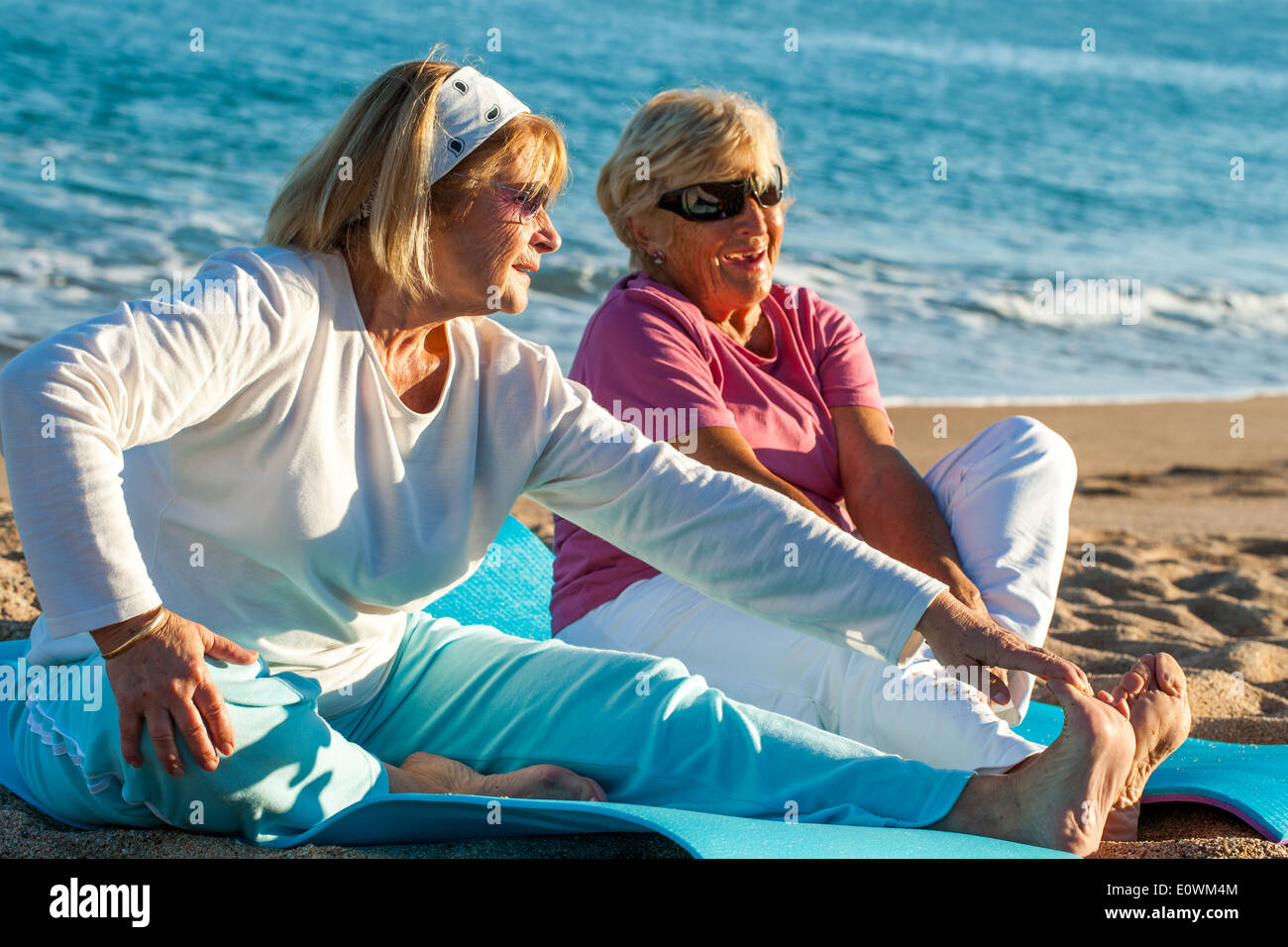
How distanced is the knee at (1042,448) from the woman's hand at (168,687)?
1.82m

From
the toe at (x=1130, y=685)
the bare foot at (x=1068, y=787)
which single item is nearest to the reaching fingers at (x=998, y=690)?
the bare foot at (x=1068, y=787)

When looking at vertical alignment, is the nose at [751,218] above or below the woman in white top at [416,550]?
above

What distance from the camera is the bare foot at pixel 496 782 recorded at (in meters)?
2.33

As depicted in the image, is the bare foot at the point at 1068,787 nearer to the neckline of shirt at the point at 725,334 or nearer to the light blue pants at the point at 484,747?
the light blue pants at the point at 484,747

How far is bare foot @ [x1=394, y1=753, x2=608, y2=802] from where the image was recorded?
2.33 m

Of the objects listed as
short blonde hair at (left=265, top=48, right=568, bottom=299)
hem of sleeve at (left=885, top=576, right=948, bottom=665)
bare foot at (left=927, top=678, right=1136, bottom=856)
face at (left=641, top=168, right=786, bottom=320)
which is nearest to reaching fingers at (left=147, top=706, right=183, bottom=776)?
short blonde hair at (left=265, top=48, right=568, bottom=299)

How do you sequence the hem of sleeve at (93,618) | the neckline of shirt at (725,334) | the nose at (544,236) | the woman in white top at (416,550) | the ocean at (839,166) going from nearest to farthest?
the hem of sleeve at (93,618), the woman in white top at (416,550), the nose at (544,236), the neckline of shirt at (725,334), the ocean at (839,166)

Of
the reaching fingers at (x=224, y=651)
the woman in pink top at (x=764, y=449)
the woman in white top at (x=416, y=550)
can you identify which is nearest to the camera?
the reaching fingers at (x=224, y=651)

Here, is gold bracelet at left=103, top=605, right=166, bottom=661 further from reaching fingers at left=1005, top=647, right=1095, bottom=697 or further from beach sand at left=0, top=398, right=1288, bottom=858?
reaching fingers at left=1005, top=647, right=1095, bottom=697

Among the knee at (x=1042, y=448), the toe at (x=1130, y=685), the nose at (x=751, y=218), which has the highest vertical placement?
the nose at (x=751, y=218)
